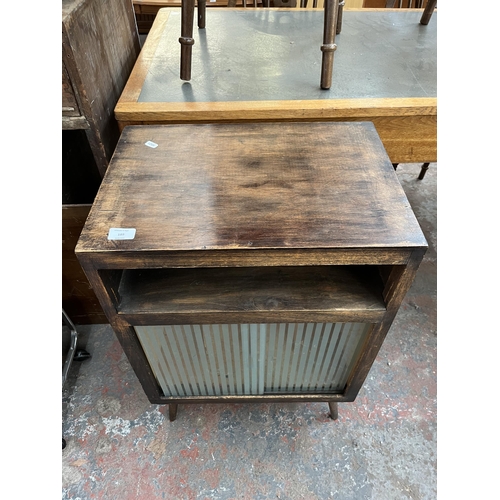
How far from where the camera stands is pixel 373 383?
123 cm

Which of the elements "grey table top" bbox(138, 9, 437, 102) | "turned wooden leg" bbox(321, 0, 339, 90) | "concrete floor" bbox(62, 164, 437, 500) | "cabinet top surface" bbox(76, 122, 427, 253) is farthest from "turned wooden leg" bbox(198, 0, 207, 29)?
"concrete floor" bbox(62, 164, 437, 500)

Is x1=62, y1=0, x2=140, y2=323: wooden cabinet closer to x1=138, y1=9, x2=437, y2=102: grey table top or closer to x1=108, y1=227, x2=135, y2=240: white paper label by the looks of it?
x1=138, y1=9, x2=437, y2=102: grey table top

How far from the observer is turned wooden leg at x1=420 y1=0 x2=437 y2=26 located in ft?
4.07

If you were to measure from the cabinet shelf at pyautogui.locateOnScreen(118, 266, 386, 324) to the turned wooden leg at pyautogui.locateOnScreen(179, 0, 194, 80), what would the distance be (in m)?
0.55

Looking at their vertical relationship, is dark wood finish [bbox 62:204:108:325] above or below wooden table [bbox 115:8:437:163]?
below

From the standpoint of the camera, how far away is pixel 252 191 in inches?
27.5

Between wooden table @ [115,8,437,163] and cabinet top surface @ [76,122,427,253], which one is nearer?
cabinet top surface @ [76,122,427,253]

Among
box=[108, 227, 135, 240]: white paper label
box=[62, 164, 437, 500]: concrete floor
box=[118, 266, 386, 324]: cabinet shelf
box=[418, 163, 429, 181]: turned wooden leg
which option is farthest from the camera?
box=[418, 163, 429, 181]: turned wooden leg

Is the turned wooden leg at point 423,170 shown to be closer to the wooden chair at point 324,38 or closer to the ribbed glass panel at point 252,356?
the wooden chair at point 324,38

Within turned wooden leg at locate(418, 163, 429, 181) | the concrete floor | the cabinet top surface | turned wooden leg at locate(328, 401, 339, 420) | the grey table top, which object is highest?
the grey table top

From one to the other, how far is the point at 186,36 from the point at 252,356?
0.77 m

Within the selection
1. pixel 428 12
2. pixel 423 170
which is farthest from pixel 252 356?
pixel 423 170

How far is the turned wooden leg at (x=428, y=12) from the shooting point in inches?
48.8
